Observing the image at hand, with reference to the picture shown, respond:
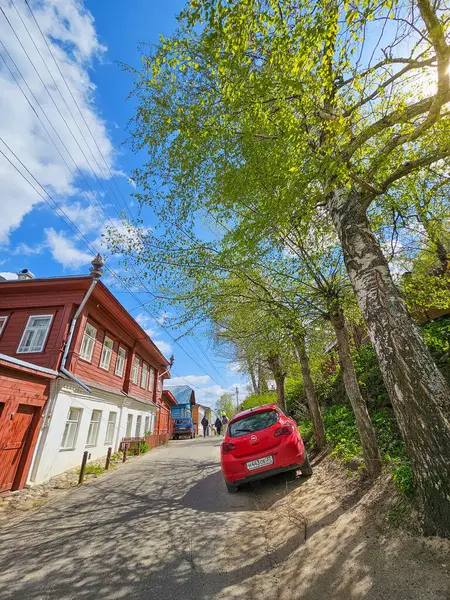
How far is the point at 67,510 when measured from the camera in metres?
5.70

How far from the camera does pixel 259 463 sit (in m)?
5.29

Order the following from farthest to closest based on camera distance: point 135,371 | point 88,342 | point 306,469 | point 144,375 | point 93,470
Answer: point 144,375, point 135,371, point 88,342, point 93,470, point 306,469

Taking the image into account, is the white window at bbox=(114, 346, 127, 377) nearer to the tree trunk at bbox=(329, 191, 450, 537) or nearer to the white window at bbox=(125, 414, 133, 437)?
the white window at bbox=(125, 414, 133, 437)

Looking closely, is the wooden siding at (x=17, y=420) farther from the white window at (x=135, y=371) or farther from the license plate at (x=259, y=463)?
the white window at (x=135, y=371)

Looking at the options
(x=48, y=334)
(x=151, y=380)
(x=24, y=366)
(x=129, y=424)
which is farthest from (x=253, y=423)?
(x=151, y=380)

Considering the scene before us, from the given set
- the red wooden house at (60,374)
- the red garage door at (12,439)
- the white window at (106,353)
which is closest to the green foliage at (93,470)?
the red wooden house at (60,374)

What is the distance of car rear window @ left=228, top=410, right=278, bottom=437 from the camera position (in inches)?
224

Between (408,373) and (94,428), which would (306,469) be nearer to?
(408,373)

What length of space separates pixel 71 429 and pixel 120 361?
18.7 feet

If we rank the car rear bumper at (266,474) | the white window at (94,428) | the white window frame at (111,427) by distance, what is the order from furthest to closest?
the white window frame at (111,427)
the white window at (94,428)
the car rear bumper at (266,474)

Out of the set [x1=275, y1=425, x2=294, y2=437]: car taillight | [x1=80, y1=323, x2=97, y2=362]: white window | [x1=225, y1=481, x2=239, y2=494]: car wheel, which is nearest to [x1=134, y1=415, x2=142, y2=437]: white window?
[x1=80, y1=323, x2=97, y2=362]: white window

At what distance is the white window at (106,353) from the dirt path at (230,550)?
7921 mm

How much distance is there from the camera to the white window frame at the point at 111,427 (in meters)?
13.0

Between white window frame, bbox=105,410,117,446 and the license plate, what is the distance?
33.3 feet
